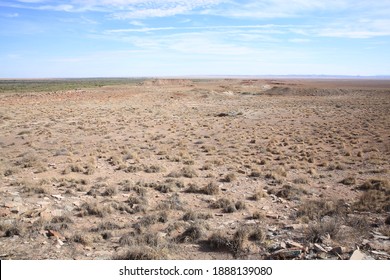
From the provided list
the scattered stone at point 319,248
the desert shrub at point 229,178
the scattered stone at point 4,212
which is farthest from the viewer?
the desert shrub at point 229,178

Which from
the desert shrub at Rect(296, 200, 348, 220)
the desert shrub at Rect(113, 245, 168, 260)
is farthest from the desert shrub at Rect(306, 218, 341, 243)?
the desert shrub at Rect(113, 245, 168, 260)

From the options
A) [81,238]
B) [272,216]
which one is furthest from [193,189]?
[81,238]

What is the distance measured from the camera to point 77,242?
7.00 m

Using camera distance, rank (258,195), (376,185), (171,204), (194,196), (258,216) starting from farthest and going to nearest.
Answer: (376,185) < (194,196) < (258,195) < (171,204) < (258,216)

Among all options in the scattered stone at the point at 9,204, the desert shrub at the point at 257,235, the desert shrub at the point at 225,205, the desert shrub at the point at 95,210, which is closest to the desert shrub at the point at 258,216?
the desert shrub at the point at 225,205

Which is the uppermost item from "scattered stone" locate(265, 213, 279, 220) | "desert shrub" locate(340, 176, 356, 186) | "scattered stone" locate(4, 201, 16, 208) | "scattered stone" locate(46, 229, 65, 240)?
"scattered stone" locate(4, 201, 16, 208)

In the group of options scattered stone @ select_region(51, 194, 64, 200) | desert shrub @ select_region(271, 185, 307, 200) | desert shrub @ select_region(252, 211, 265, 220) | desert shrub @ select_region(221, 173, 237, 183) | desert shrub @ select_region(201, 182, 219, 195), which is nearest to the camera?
desert shrub @ select_region(252, 211, 265, 220)

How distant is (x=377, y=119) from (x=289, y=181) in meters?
22.5

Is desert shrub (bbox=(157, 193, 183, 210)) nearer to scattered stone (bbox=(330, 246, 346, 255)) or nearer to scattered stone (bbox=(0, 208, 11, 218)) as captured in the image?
scattered stone (bbox=(0, 208, 11, 218))

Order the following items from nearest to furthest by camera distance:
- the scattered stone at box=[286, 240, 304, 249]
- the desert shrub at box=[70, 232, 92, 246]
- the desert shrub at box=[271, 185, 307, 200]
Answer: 1. the scattered stone at box=[286, 240, 304, 249]
2. the desert shrub at box=[70, 232, 92, 246]
3. the desert shrub at box=[271, 185, 307, 200]

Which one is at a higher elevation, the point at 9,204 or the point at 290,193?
the point at 9,204

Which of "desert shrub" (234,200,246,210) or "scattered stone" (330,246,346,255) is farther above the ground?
"scattered stone" (330,246,346,255)

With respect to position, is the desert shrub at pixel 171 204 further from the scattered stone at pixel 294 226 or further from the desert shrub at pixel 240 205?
the scattered stone at pixel 294 226

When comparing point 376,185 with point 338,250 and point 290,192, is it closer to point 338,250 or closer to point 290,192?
point 290,192
